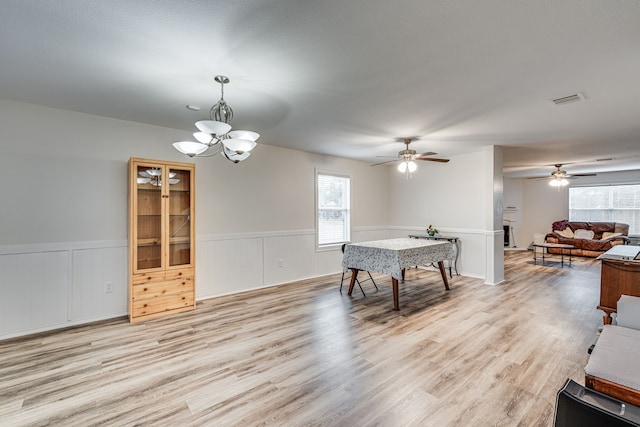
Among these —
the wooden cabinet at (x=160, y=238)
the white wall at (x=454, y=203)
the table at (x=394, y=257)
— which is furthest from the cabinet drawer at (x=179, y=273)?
the white wall at (x=454, y=203)

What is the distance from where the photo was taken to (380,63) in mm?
2311

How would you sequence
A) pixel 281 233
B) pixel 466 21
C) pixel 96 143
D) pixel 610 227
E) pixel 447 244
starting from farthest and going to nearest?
pixel 610 227 → pixel 281 233 → pixel 447 244 → pixel 96 143 → pixel 466 21

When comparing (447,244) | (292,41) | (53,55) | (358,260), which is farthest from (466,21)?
(447,244)

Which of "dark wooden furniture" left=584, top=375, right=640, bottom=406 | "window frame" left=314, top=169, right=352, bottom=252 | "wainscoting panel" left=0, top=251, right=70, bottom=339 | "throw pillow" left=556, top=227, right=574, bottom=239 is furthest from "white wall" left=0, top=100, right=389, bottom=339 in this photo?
"throw pillow" left=556, top=227, right=574, bottom=239

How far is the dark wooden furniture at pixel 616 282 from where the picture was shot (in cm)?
300

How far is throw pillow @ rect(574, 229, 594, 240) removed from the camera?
8.51 meters

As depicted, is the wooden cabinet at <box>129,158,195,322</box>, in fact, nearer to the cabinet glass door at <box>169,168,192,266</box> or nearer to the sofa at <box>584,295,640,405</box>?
the cabinet glass door at <box>169,168,192,266</box>

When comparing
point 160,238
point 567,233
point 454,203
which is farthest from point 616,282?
point 567,233

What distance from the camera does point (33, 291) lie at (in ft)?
10.6

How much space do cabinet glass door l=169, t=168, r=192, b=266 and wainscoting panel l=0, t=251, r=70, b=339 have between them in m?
1.14

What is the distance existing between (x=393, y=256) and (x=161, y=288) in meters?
3.09

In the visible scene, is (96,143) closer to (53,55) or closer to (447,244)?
(53,55)

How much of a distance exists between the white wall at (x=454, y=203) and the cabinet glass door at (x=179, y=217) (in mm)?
5072

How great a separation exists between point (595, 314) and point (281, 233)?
4706 millimetres
